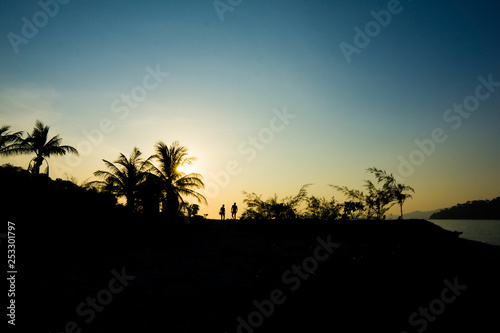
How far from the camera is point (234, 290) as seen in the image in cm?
584

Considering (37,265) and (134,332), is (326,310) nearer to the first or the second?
(134,332)

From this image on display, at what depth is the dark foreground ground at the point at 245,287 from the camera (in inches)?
169

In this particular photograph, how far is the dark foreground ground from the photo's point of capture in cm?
429

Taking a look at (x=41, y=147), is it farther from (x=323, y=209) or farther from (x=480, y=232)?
(x=480, y=232)

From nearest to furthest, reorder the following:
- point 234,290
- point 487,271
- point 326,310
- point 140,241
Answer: point 326,310, point 234,290, point 487,271, point 140,241

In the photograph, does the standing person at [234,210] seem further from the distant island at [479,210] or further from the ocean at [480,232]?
the distant island at [479,210]


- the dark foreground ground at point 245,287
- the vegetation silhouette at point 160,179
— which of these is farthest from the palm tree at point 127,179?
the dark foreground ground at point 245,287

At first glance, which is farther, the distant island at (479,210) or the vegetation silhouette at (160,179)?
the distant island at (479,210)

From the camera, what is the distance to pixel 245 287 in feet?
19.8

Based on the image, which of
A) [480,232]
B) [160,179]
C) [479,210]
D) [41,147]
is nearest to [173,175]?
[160,179]

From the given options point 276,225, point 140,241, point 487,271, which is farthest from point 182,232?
point 487,271

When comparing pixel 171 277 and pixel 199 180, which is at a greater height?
pixel 199 180

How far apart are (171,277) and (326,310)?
419cm

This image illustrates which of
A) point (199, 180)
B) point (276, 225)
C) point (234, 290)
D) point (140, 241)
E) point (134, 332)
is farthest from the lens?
point (199, 180)
